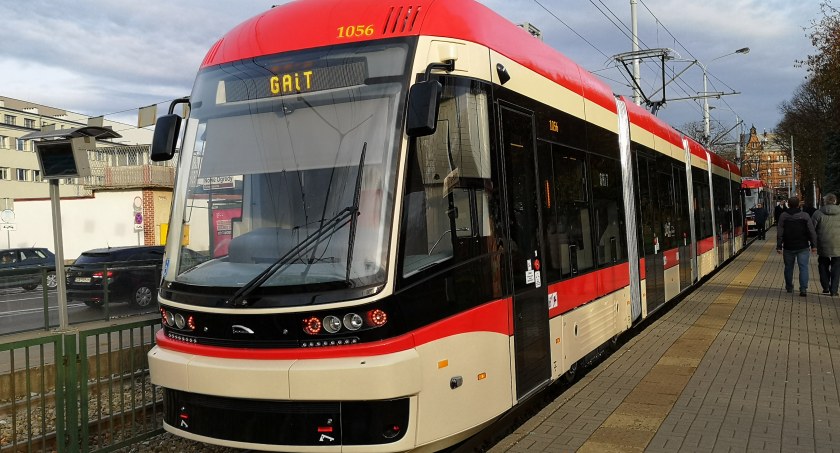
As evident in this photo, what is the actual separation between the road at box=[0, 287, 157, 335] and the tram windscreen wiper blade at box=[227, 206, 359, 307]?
6.54 meters

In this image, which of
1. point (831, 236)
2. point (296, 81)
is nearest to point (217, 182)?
point (296, 81)

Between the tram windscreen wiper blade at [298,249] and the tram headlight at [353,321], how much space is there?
498 millimetres

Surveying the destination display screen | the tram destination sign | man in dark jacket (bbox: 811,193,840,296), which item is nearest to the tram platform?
man in dark jacket (bbox: 811,193,840,296)

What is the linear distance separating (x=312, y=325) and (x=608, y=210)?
4755 millimetres

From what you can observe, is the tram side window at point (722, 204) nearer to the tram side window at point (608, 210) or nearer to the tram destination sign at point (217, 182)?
the tram side window at point (608, 210)

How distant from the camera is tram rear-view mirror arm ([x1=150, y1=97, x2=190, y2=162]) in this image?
5.05 m

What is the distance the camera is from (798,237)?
12680mm

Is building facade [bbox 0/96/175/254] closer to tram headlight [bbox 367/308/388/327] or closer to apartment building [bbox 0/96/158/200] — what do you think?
apartment building [bbox 0/96/158/200]

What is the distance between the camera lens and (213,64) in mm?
5117

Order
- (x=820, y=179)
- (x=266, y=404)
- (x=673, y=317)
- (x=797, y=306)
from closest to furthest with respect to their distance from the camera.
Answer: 1. (x=266, y=404)
2. (x=673, y=317)
3. (x=797, y=306)
4. (x=820, y=179)

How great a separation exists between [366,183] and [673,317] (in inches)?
316

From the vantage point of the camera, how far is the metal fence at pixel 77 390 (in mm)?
4992

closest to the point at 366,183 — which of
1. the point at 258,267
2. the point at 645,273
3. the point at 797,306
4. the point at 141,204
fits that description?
the point at 258,267

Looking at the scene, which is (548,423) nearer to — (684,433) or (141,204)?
(684,433)
